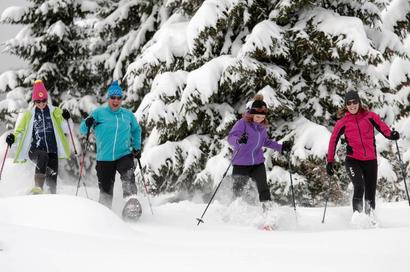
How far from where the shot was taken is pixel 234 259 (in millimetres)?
3549

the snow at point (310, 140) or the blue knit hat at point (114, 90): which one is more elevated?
the blue knit hat at point (114, 90)

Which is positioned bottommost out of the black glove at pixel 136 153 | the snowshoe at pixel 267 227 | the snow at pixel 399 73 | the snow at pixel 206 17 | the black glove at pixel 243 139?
the snow at pixel 399 73

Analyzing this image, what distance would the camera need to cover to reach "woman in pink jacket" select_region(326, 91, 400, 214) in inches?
261

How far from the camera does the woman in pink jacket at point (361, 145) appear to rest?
21.8 ft

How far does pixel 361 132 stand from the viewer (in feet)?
21.8

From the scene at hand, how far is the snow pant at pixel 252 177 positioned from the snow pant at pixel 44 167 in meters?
3.02

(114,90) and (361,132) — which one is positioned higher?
(361,132)

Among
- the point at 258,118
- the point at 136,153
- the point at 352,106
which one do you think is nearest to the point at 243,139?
the point at 258,118

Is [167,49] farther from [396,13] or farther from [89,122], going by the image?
[396,13]

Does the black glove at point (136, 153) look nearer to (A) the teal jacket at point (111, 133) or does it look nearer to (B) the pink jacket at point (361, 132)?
(A) the teal jacket at point (111, 133)

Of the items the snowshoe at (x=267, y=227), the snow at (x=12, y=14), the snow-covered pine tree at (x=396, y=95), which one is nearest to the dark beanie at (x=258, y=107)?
the snowshoe at (x=267, y=227)

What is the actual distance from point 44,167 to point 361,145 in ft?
16.1

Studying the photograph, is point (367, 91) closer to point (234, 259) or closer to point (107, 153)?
point (107, 153)

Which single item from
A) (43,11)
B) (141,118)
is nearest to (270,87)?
(141,118)
